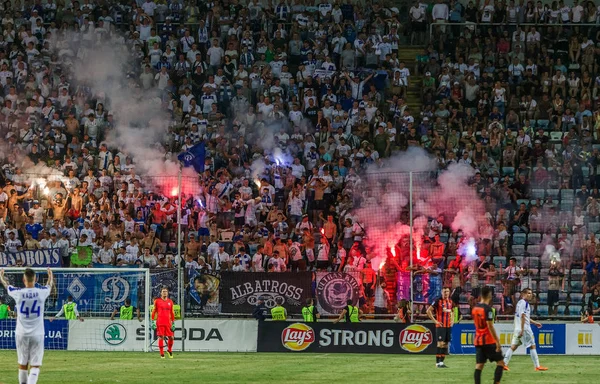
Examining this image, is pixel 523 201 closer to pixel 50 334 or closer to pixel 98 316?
pixel 98 316

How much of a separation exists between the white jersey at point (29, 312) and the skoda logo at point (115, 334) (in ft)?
42.8

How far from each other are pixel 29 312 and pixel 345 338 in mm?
13458

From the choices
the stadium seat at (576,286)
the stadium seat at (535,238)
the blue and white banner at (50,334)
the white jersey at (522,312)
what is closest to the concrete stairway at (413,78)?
the stadium seat at (535,238)

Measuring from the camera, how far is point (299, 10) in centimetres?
4169

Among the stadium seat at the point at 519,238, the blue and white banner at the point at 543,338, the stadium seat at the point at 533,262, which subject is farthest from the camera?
the stadium seat at the point at 519,238

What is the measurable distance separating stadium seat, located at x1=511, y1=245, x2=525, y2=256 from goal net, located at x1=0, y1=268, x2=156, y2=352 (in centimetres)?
993

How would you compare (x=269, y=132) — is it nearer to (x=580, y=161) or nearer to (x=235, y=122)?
(x=235, y=122)

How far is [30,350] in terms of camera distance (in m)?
17.9

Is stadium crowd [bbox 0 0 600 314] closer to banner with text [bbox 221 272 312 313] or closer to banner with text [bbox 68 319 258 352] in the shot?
banner with text [bbox 221 272 312 313]

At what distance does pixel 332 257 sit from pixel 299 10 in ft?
42.0

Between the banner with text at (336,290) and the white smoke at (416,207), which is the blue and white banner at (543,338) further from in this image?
the banner with text at (336,290)

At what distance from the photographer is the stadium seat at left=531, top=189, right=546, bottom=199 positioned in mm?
33544

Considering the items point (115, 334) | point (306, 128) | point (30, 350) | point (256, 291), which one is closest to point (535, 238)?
point (256, 291)

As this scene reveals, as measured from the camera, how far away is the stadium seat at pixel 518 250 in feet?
105
